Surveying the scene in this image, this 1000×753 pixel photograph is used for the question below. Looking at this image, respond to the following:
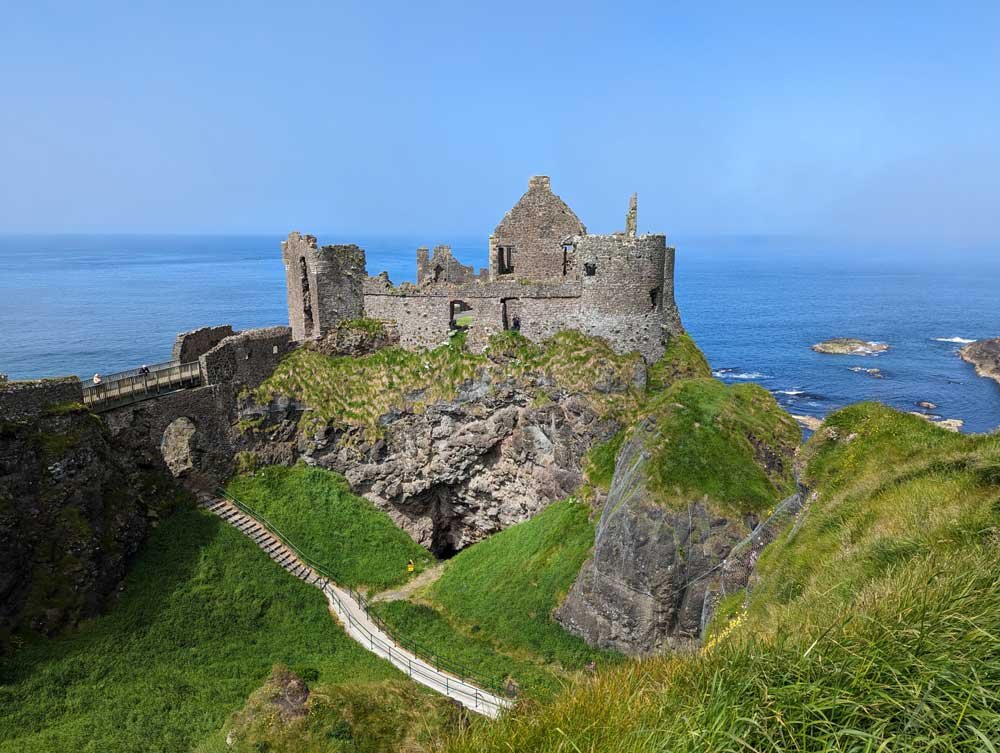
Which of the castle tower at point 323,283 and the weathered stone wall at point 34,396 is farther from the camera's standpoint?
the castle tower at point 323,283

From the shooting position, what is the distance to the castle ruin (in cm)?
2838

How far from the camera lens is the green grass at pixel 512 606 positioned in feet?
73.5

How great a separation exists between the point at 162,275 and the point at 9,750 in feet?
588

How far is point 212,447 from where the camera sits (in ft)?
95.5

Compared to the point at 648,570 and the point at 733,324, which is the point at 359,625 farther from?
the point at 733,324

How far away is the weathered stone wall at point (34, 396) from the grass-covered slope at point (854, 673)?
21.3m

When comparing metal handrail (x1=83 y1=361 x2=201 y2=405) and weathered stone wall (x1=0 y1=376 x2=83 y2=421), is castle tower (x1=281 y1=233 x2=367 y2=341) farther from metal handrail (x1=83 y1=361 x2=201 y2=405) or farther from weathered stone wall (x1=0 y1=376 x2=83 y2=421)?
weathered stone wall (x1=0 y1=376 x2=83 y2=421)

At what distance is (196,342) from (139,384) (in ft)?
14.4

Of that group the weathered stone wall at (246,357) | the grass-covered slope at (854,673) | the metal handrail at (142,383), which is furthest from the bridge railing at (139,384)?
the grass-covered slope at (854,673)

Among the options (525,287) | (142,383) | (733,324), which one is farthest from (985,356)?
(142,383)

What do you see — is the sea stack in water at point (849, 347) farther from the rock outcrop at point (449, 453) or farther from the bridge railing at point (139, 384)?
the bridge railing at point (139, 384)

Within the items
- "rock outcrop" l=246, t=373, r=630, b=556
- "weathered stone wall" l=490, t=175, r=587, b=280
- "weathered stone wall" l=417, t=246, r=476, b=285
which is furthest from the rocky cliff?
"weathered stone wall" l=490, t=175, r=587, b=280

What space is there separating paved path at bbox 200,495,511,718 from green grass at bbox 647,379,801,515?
9614mm

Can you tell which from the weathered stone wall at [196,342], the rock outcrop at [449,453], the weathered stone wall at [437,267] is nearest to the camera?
the weathered stone wall at [196,342]
